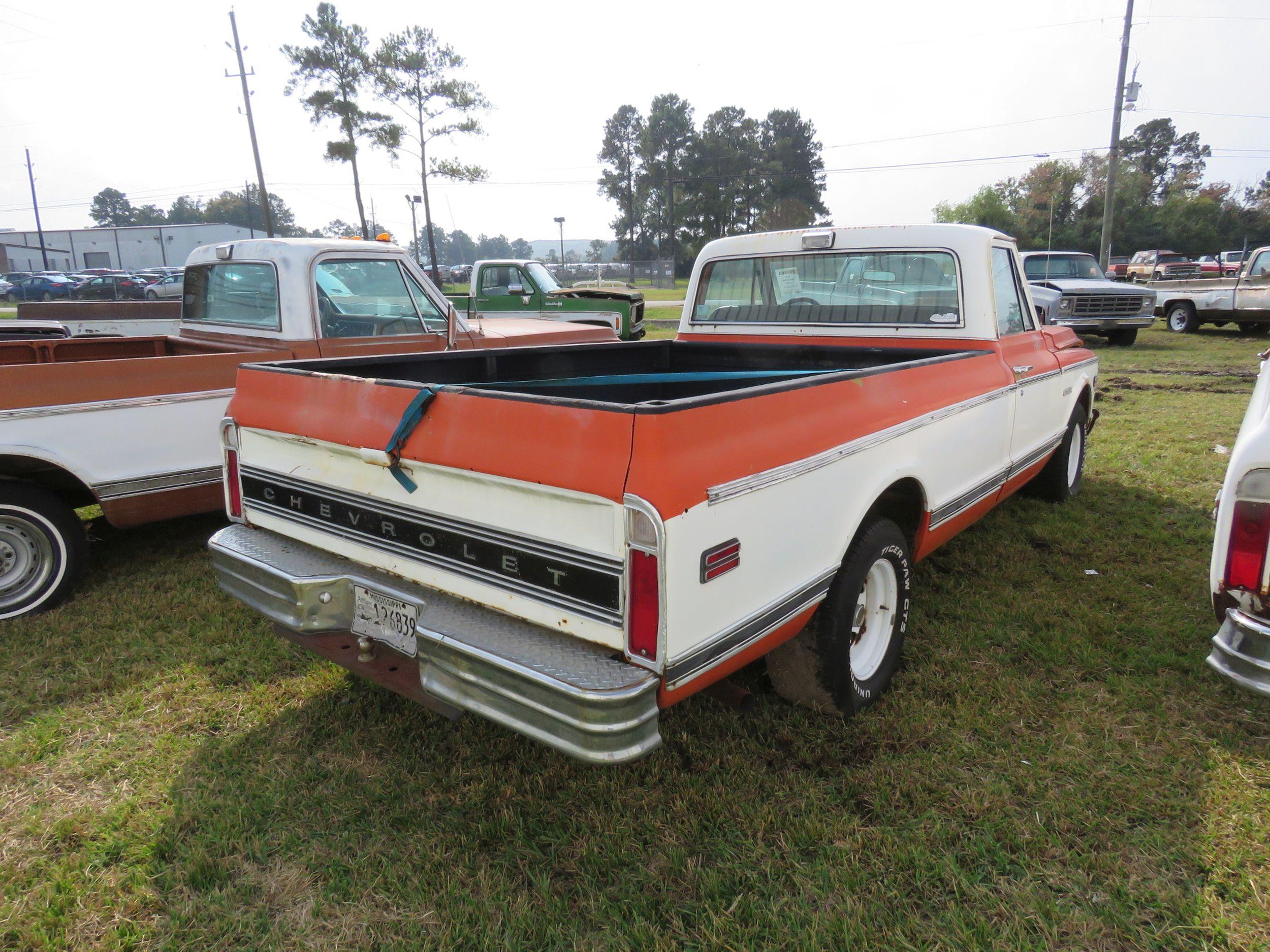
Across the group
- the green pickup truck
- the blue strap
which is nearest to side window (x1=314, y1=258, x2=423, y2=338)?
the blue strap

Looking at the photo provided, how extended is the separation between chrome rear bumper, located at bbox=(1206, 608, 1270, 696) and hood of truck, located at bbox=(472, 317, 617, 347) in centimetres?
460

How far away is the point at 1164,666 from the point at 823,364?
2095mm

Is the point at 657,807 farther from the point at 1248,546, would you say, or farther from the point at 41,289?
the point at 41,289

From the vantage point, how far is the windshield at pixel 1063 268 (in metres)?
15.0

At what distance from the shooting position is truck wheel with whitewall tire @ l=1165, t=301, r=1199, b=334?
16312 mm

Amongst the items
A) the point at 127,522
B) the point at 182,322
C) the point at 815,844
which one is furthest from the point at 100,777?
the point at 182,322

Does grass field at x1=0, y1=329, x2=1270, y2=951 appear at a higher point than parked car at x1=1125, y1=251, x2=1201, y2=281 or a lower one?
lower

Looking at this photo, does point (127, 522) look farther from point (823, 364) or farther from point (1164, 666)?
point (1164, 666)

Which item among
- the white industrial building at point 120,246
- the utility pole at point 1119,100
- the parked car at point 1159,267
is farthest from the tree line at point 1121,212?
the white industrial building at point 120,246

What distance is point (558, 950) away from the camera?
194 centimetres

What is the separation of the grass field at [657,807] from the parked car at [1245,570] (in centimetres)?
56

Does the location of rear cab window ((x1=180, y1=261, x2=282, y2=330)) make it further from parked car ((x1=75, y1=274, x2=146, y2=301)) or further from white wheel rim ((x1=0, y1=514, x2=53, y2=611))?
parked car ((x1=75, y1=274, x2=146, y2=301))

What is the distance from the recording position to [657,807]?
2.45 meters

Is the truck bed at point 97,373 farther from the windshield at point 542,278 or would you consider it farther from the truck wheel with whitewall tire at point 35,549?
the windshield at point 542,278
